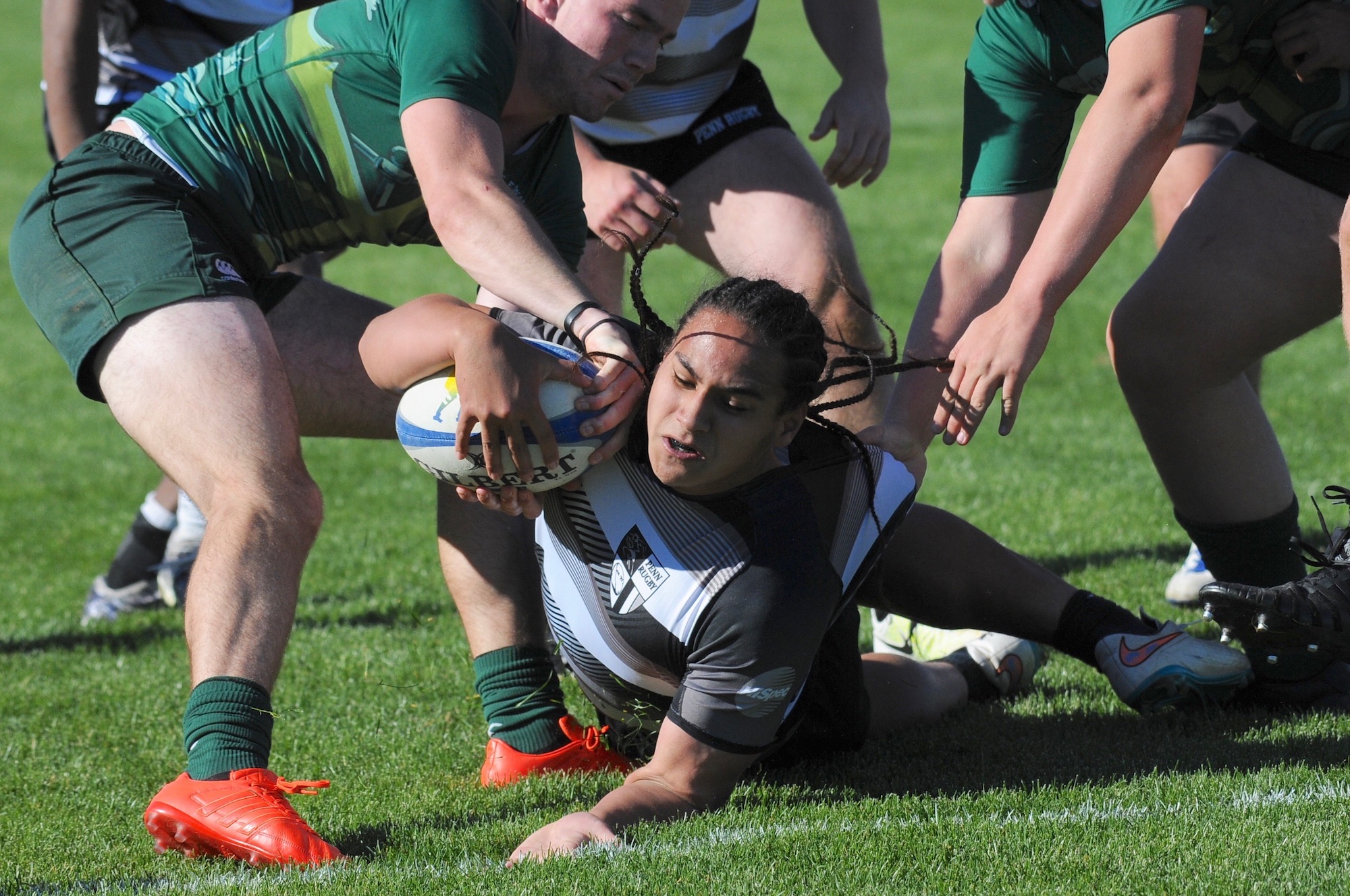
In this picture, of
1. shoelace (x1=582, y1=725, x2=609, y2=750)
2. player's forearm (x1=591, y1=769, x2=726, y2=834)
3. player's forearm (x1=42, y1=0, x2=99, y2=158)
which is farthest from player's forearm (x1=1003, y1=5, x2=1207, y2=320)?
player's forearm (x1=42, y1=0, x2=99, y2=158)

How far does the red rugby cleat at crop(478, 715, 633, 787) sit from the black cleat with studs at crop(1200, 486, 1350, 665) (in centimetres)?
141

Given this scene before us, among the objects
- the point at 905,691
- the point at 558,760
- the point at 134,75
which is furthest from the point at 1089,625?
the point at 134,75

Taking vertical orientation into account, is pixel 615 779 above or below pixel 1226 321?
below

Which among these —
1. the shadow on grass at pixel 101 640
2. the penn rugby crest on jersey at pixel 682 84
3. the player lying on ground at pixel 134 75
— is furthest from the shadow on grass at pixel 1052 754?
the player lying on ground at pixel 134 75

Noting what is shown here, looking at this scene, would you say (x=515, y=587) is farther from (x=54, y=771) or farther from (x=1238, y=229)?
(x=1238, y=229)

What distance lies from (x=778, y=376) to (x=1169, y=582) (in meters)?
2.49

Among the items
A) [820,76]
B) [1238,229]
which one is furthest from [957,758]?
[820,76]

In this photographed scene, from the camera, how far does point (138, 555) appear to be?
5844 millimetres

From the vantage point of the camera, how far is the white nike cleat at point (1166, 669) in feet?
12.0

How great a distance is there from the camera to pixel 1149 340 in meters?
3.67

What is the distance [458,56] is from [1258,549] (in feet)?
7.64

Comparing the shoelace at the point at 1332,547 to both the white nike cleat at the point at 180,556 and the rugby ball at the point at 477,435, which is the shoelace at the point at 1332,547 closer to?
the rugby ball at the point at 477,435

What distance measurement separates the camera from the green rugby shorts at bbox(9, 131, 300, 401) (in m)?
3.29

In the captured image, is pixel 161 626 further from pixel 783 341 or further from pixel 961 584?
A: pixel 783 341
